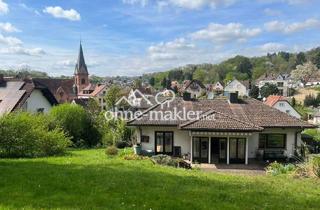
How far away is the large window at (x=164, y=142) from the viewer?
2555 centimetres

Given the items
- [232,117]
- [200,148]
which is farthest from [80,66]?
[200,148]

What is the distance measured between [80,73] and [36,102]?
7305 cm

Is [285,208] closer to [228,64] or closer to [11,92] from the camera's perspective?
[11,92]

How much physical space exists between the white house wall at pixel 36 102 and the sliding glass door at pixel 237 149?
20055 mm

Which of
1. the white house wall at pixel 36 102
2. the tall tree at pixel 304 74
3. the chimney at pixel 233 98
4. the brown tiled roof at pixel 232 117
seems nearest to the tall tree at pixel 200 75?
the tall tree at pixel 304 74

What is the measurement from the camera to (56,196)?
8500 mm

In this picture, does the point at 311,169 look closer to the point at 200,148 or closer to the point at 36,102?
the point at 200,148

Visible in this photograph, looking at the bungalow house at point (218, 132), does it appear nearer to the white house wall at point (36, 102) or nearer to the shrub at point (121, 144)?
the shrub at point (121, 144)

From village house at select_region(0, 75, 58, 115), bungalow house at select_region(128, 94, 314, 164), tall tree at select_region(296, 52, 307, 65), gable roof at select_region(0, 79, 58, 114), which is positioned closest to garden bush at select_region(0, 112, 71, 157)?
bungalow house at select_region(128, 94, 314, 164)

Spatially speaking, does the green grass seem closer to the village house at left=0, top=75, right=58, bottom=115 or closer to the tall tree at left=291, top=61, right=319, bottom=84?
the village house at left=0, top=75, right=58, bottom=115

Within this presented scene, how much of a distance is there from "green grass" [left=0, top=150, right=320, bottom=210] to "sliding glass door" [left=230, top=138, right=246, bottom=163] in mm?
12096

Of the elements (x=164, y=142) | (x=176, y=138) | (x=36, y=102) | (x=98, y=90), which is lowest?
(x=164, y=142)

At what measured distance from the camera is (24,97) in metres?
33.4

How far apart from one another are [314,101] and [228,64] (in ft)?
345
